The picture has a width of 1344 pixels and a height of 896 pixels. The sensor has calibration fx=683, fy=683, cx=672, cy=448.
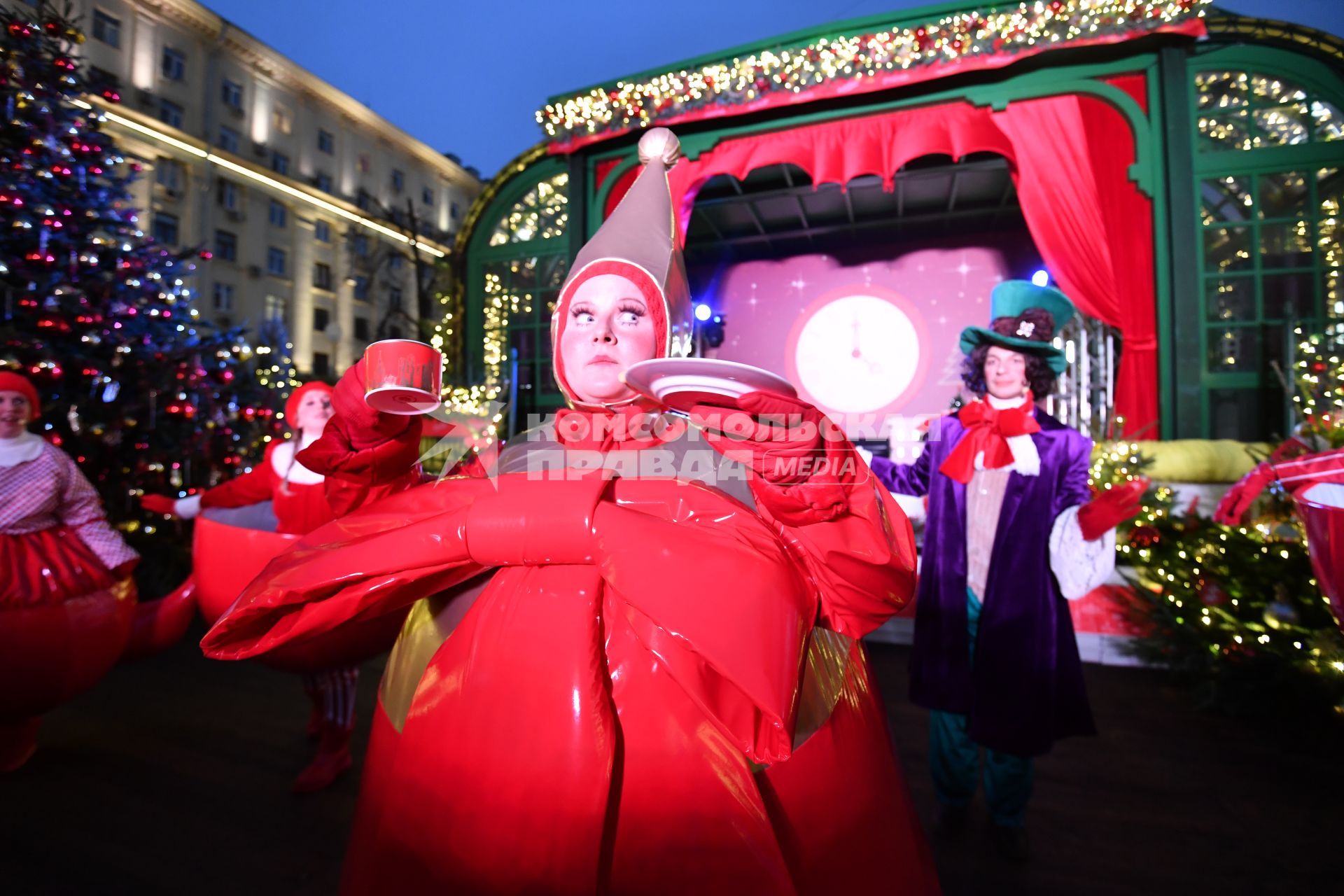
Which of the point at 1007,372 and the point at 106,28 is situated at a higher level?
the point at 106,28

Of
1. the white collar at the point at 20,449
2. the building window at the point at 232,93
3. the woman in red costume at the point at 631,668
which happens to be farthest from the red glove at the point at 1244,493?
the building window at the point at 232,93

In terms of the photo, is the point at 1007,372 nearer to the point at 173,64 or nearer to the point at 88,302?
the point at 88,302

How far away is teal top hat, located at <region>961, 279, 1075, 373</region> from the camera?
2076 millimetres

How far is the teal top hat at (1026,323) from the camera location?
6.81 feet

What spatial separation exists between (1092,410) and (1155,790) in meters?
4.50

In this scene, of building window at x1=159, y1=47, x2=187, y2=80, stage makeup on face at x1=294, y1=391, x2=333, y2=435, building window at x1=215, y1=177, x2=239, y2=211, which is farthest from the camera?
building window at x1=215, y1=177, x2=239, y2=211

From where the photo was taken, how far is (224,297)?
16906 millimetres

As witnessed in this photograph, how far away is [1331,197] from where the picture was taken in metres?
5.14

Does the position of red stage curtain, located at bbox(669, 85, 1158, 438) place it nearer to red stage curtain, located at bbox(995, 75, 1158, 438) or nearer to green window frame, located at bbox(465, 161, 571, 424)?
red stage curtain, located at bbox(995, 75, 1158, 438)

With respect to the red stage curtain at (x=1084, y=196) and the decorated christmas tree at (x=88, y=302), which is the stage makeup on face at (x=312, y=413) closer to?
the decorated christmas tree at (x=88, y=302)

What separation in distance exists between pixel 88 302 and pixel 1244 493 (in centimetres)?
574

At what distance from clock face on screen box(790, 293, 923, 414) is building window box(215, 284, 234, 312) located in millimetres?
15031

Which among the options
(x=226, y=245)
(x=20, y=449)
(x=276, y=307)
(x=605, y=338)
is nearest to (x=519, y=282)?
(x=20, y=449)

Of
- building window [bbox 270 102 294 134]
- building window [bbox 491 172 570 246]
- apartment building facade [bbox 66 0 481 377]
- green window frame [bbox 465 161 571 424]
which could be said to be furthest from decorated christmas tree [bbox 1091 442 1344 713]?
building window [bbox 270 102 294 134]
